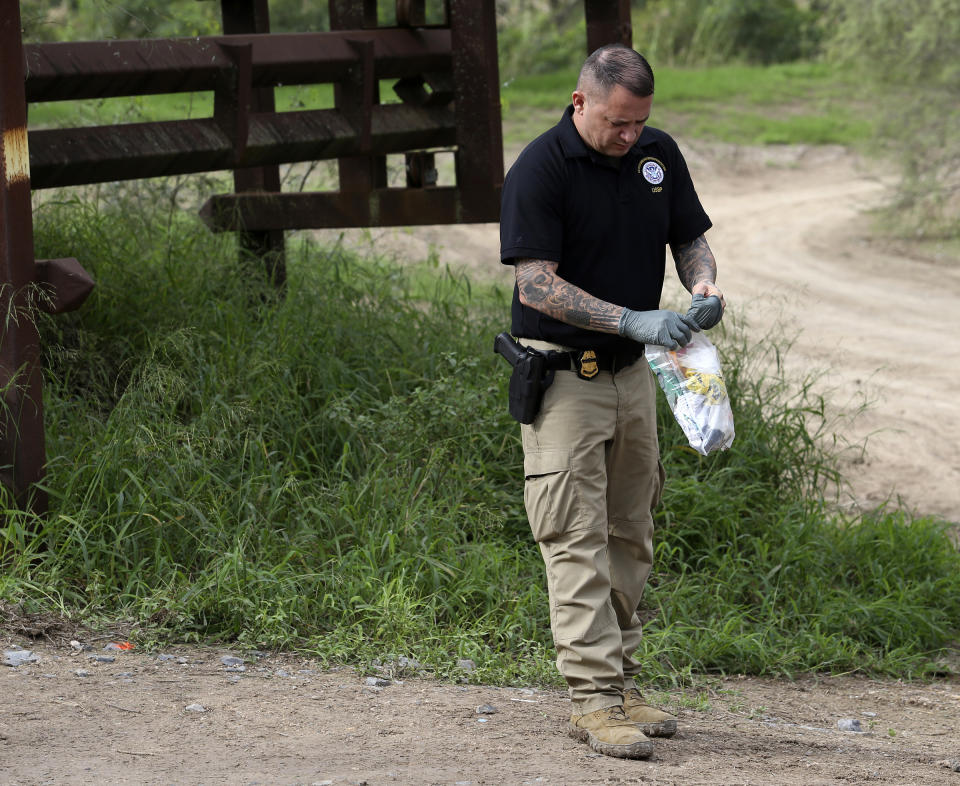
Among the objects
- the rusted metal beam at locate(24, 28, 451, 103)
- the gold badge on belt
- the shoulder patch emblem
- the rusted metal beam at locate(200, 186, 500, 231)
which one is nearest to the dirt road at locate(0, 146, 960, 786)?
the gold badge on belt

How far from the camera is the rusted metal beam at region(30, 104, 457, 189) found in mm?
5105

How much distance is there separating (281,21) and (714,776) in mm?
18587

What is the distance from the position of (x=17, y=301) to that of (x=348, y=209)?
7.72 ft

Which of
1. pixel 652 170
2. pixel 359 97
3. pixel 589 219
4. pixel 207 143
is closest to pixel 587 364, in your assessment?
pixel 589 219

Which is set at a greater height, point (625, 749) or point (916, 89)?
point (916, 89)

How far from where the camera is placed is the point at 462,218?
6137 mm

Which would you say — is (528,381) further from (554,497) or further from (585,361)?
(554,497)

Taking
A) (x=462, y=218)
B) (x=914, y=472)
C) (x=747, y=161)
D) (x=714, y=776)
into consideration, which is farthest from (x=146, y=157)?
(x=747, y=161)

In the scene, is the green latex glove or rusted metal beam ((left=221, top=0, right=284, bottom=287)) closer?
the green latex glove

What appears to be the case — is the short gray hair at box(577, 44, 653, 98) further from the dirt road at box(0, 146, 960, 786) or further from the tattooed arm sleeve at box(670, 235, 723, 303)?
the dirt road at box(0, 146, 960, 786)

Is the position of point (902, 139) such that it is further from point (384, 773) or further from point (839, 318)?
point (384, 773)

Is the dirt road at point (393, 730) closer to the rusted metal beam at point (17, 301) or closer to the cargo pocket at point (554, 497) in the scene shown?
the cargo pocket at point (554, 497)

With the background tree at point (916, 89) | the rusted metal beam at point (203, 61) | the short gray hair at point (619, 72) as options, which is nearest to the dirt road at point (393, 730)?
the short gray hair at point (619, 72)

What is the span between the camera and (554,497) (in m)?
3.44
